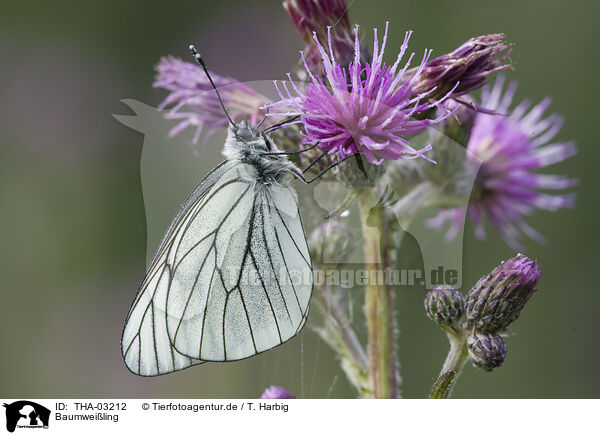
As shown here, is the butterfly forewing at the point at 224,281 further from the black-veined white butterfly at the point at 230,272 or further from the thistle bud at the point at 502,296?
the thistle bud at the point at 502,296

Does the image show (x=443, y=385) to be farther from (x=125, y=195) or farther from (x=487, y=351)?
(x=125, y=195)

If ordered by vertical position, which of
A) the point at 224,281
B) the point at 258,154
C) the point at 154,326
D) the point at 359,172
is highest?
the point at 258,154

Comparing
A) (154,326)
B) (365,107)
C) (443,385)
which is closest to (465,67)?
(365,107)

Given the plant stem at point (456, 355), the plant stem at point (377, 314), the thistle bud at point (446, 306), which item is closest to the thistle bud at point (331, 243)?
the plant stem at point (377, 314)

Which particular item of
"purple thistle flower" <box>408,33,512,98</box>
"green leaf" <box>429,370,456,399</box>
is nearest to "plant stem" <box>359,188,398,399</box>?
"green leaf" <box>429,370,456,399</box>

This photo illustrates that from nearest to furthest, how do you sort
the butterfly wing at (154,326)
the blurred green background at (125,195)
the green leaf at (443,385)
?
the green leaf at (443,385) < the butterfly wing at (154,326) < the blurred green background at (125,195)

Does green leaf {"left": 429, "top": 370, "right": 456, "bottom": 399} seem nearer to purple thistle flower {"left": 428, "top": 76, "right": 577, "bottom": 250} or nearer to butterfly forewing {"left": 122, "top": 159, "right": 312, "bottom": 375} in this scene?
butterfly forewing {"left": 122, "top": 159, "right": 312, "bottom": 375}
